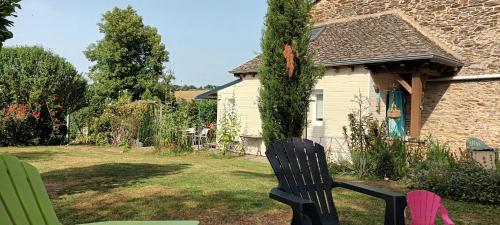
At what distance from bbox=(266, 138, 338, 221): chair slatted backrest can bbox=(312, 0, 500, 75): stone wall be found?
9.40 meters

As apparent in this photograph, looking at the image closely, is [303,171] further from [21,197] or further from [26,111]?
[26,111]

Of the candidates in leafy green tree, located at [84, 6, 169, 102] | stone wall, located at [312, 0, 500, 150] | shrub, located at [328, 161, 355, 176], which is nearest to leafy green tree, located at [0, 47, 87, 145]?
leafy green tree, located at [84, 6, 169, 102]

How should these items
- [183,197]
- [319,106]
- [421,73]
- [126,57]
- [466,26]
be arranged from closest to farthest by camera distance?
1. [183,197]
2. [421,73]
3. [466,26]
4. [319,106]
5. [126,57]

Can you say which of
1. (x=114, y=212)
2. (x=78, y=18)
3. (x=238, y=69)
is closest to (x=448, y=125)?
(x=238, y=69)

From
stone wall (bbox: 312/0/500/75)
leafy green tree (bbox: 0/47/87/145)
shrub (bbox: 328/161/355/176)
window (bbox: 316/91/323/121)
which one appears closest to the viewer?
shrub (bbox: 328/161/355/176)

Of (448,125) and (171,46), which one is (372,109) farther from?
(171,46)

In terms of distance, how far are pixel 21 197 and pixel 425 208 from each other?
2.58 metres

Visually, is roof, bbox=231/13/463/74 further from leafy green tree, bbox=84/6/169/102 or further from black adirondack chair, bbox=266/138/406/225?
leafy green tree, bbox=84/6/169/102

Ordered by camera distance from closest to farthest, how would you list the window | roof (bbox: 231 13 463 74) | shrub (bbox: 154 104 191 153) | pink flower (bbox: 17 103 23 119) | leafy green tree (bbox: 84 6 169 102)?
roof (bbox: 231 13 463 74)
the window
shrub (bbox: 154 104 191 153)
pink flower (bbox: 17 103 23 119)
leafy green tree (bbox: 84 6 169 102)

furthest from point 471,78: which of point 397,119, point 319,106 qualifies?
point 319,106

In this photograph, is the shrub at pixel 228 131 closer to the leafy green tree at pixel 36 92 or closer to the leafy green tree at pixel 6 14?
the leafy green tree at pixel 36 92

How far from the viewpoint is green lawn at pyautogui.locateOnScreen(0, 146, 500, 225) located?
5.05 metres

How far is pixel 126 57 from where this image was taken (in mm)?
29875

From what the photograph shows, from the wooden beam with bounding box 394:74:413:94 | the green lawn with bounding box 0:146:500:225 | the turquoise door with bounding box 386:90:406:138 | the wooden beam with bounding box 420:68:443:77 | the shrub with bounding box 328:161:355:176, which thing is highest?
the wooden beam with bounding box 420:68:443:77
